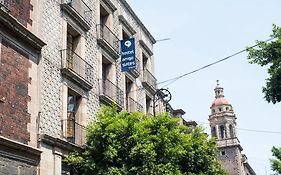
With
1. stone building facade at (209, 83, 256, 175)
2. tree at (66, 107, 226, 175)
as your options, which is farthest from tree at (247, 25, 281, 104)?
stone building facade at (209, 83, 256, 175)

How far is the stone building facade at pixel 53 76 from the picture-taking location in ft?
45.8

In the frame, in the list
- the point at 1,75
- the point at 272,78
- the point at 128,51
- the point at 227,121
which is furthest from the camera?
the point at 227,121

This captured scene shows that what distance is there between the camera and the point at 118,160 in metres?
16.6

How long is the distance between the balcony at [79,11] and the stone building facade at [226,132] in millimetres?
60626

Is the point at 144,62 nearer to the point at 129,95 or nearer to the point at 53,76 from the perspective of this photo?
the point at 129,95

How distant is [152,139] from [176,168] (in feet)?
4.77

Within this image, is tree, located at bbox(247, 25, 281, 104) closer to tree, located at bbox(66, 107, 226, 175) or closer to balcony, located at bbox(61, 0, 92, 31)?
tree, located at bbox(66, 107, 226, 175)

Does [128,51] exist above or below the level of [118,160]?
above

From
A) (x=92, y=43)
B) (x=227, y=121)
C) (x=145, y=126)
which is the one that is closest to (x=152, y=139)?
(x=145, y=126)

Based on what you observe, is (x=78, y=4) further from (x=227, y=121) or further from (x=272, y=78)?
(x=227, y=121)

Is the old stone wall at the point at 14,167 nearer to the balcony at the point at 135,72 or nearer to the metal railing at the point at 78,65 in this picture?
the metal railing at the point at 78,65

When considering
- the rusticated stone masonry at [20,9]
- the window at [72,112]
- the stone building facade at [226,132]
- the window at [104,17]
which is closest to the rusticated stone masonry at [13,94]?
the rusticated stone masonry at [20,9]

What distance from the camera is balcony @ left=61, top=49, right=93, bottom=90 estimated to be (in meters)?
17.5

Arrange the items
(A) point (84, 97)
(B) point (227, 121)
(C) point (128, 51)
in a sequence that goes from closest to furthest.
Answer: (A) point (84, 97) < (C) point (128, 51) < (B) point (227, 121)
